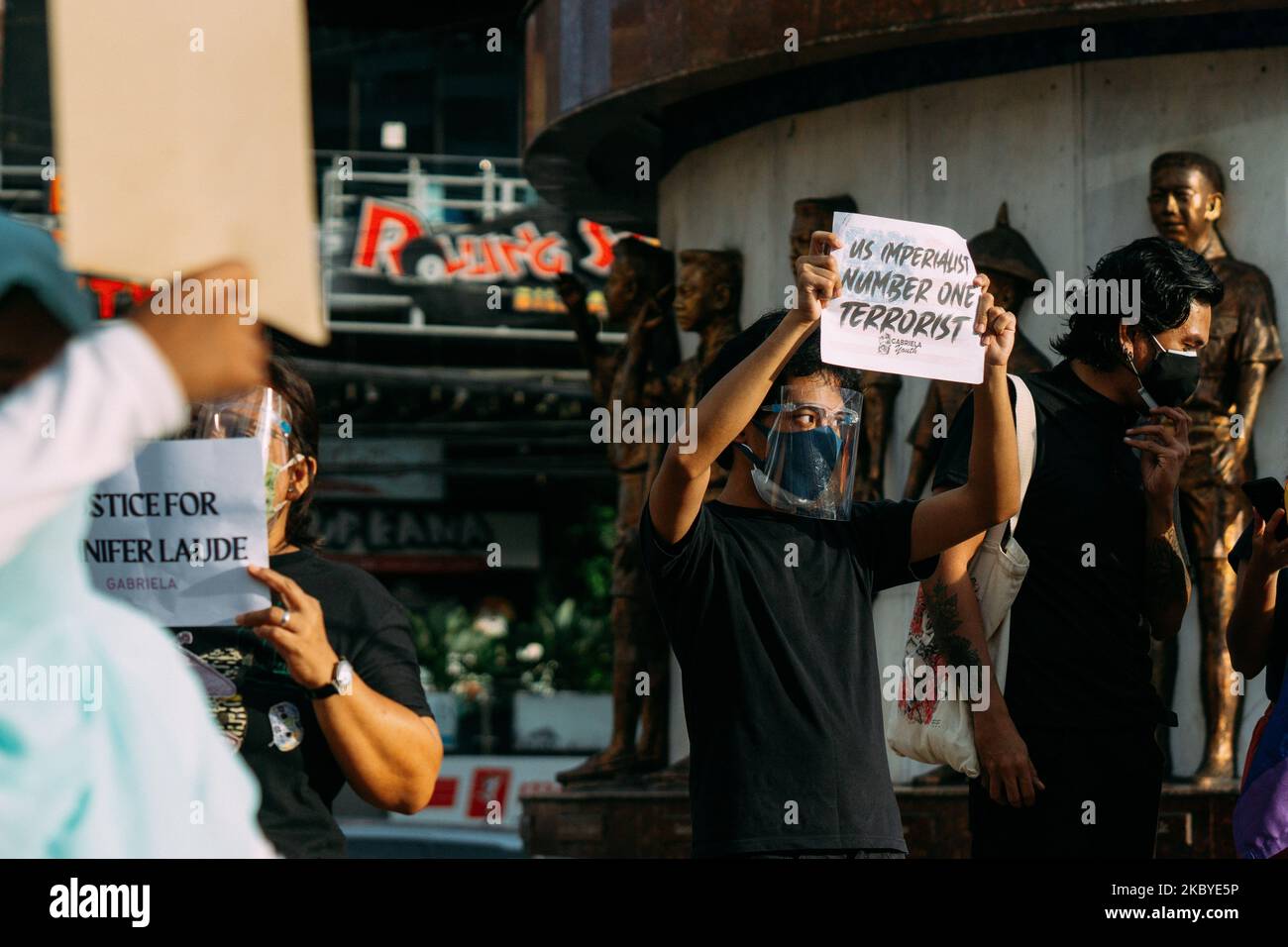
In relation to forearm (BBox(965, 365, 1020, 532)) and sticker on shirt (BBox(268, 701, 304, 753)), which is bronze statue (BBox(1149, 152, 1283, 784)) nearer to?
forearm (BBox(965, 365, 1020, 532))

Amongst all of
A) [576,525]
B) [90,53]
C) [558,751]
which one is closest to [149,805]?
[90,53]

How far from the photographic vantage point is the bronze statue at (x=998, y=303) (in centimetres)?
738

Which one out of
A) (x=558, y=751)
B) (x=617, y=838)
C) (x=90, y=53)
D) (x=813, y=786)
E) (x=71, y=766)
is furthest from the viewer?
(x=558, y=751)

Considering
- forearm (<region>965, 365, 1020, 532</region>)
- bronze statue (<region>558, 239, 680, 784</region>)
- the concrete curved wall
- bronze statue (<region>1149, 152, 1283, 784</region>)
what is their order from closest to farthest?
forearm (<region>965, 365, 1020, 532</region>)
bronze statue (<region>1149, 152, 1283, 784</region>)
the concrete curved wall
bronze statue (<region>558, 239, 680, 784</region>)

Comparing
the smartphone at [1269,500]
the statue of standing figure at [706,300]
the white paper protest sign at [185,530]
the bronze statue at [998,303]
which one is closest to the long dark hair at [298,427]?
the white paper protest sign at [185,530]

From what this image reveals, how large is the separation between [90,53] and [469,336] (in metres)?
19.3

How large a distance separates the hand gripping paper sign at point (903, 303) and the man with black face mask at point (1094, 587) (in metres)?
0.36

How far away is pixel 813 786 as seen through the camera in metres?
3.54

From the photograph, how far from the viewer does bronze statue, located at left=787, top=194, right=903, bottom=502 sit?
25.8 feet

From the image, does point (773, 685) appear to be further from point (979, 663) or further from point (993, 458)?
point (979, 663)

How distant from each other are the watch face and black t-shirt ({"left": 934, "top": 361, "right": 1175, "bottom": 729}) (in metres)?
1.58

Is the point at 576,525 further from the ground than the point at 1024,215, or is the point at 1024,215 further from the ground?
the point at 1024,215

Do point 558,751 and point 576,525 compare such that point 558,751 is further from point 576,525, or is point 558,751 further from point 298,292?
point 298,292

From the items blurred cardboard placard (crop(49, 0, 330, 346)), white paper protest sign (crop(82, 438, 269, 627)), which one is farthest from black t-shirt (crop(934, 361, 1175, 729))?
blurred cardboard placard (crop(49, 0, 330, 346))
